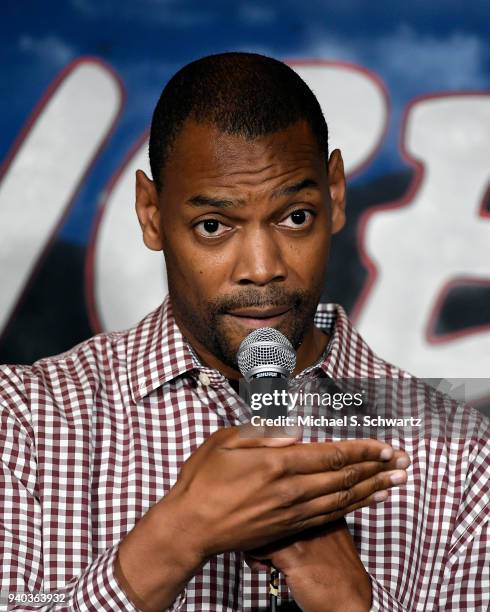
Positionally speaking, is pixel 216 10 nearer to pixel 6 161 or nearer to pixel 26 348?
pixel 6 161

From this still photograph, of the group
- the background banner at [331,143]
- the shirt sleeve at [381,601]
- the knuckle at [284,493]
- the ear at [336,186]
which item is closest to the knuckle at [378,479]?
the knuckle at [284,493]

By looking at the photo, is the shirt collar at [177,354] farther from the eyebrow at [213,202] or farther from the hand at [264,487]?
the hand at [264,487]

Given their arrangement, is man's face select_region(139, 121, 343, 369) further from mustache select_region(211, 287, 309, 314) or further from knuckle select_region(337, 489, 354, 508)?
knuckle select_region(337, 489, 354, 508)

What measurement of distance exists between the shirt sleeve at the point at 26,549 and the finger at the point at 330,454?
357 millimetres

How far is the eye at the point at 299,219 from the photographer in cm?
188

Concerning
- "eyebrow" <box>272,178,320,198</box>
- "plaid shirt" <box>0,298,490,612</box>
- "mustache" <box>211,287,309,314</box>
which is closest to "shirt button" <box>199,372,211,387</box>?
"plaid shirt" <box>0,298,490,612</box>

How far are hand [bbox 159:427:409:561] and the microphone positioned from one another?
0.07 m

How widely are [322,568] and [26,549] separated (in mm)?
556

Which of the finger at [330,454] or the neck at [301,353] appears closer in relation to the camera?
the finger at [330,454]

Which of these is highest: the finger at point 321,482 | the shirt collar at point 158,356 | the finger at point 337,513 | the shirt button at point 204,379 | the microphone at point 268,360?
the shirt collar at point 158,356

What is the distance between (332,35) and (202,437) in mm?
1595

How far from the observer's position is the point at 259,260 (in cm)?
181

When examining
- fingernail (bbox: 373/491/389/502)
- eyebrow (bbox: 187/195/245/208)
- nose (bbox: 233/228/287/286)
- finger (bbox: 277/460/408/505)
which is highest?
eyebrow (bbox: 187/195/245/208)

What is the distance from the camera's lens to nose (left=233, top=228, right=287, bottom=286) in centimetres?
181
